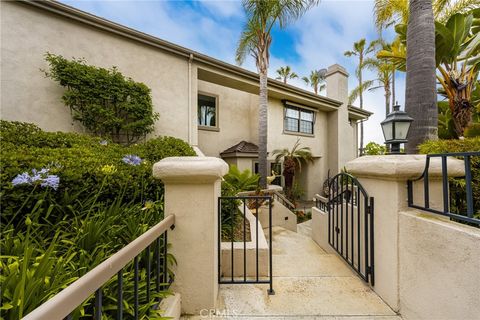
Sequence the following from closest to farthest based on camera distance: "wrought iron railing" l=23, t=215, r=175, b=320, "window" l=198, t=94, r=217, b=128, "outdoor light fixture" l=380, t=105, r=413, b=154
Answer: "wrought iron railing" l=23, t=215, r=175, b=320
"outdoor light fixture" l=380, t=105, r=413, b=154
"window" l=198, t=94, r=217, b=128

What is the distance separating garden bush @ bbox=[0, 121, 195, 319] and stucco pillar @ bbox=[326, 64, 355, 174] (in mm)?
13029

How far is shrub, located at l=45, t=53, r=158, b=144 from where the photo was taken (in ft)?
18.2

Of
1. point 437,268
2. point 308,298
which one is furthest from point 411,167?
point 308,298

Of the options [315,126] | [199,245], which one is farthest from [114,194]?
[315,126]

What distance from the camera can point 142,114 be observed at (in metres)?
6.50

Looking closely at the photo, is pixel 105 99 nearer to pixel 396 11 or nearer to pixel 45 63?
pixel 45 63

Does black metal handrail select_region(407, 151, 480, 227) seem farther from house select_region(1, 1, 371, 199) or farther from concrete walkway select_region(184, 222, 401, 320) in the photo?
house select_region(1, 1, 371, 199)

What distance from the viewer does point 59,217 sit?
2.55m

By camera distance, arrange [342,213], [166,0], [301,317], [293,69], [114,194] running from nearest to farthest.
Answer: [301,317] → [114,194] → [342,213] → [166,0] → [293,69]

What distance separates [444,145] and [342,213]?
1.70 metres

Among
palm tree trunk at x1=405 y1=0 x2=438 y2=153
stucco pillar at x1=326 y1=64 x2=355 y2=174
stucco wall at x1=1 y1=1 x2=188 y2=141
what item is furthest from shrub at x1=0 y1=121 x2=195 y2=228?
stucco pillar at x1=326 y1=64 x2=355 y2=174

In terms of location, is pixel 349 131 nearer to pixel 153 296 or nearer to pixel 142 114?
pixel 142 114

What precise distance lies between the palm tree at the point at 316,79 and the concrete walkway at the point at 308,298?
28.3 m

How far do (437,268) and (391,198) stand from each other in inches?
27.9
